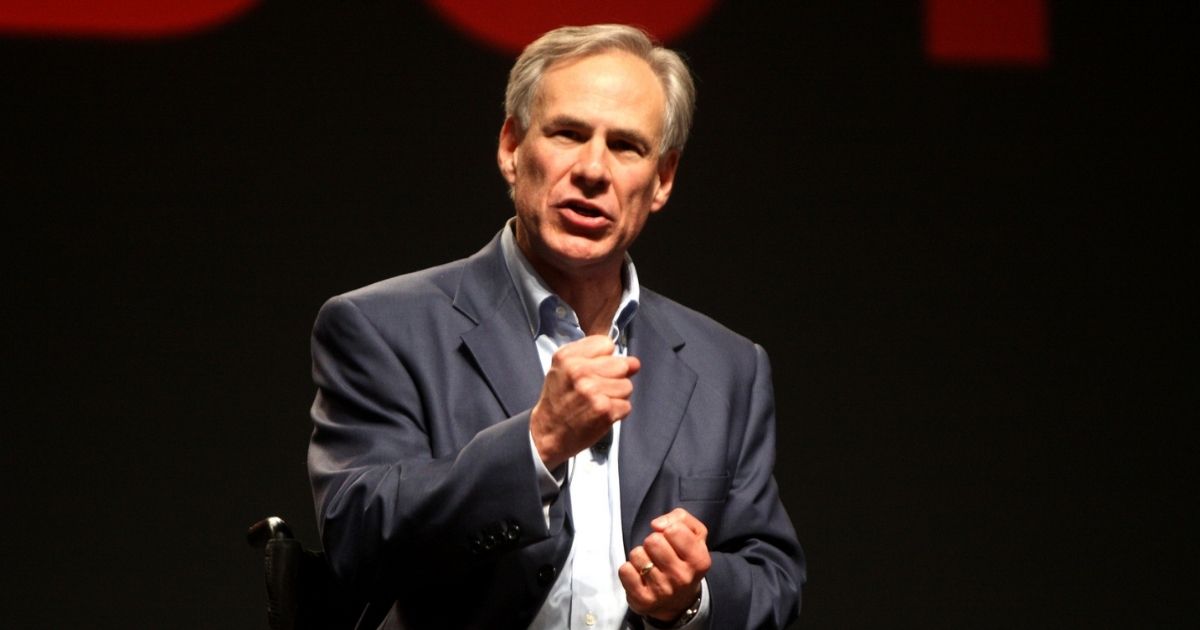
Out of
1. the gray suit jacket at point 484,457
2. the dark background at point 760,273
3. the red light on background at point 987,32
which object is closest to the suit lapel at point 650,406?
the gray suit jacket at point 484,457

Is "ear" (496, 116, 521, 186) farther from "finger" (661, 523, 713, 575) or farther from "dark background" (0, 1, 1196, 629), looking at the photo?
"dark background" (0, 1, 1196, 629)

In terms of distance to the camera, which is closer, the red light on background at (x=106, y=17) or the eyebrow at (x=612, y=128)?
the eyebrow at (x=612, y=128)

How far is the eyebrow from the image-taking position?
83.4 inches

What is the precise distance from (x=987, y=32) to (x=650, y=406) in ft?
5.18

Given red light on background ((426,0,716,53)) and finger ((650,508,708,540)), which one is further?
red light on background ((426,0,716,53))

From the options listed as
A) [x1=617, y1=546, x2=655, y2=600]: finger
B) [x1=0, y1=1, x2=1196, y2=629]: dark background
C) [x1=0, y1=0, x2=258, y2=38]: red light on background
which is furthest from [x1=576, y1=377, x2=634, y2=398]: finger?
[x1=0, y1=0, x2=258, y2=38]: red light on background

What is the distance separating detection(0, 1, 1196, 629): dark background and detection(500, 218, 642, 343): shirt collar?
0.93 m

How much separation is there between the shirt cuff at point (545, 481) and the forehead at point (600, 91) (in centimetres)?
53

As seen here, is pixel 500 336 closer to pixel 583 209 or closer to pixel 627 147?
pixel 583 209

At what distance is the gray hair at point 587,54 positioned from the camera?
7.09 ft

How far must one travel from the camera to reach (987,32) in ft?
10.9

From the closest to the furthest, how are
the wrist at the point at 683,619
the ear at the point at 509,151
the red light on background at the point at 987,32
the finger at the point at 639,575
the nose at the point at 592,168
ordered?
1. the finger at the point at 639,575
2. the wrist at the point at 683,619
3. the nose at the point at 592,168
4. the ear at the point at 509,151
5. the red light on background at the point at 987,32

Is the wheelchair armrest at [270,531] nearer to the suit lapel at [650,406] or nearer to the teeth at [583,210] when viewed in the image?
the suit lapel at [650,406]

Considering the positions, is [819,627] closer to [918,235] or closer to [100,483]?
[918,235]
